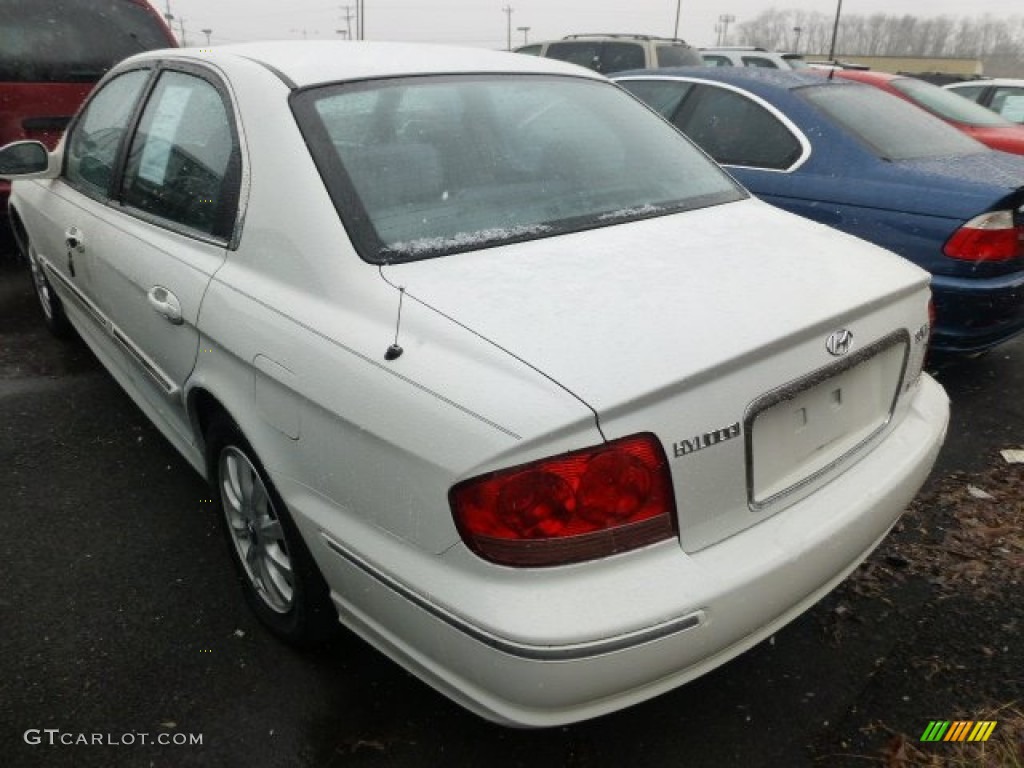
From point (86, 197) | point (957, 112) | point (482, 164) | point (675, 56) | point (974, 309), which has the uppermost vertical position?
point (675, 56)

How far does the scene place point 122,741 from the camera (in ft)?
6.47

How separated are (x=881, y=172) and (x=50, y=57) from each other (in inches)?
214

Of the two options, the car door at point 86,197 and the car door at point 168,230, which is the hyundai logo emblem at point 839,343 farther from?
the car door at point 86,197

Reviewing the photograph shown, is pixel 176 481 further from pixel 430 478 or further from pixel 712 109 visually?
pixel 712 109

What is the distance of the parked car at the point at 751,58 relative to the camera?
13281mm

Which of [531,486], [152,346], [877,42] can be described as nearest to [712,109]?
[152,346]

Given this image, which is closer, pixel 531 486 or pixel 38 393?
pixel 531 486

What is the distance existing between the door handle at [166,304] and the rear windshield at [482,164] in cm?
67

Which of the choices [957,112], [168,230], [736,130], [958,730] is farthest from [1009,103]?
[168,230]

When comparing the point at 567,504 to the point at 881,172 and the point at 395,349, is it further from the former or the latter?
the point at 881,172

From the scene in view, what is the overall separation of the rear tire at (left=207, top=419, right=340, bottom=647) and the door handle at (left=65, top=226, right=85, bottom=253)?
1.33 m

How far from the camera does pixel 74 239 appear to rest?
10.4 ft

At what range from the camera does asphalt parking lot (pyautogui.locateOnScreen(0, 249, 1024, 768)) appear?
6.43 ft

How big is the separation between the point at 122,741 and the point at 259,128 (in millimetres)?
1607
